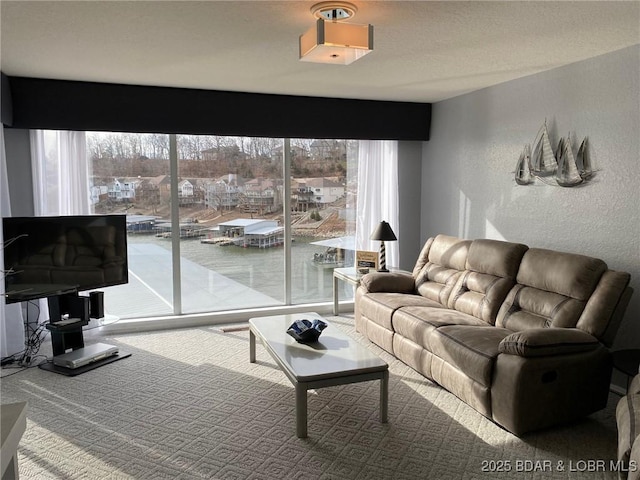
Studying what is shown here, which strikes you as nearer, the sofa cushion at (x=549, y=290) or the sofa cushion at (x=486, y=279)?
the sofa cushion at (x=549, y=290)

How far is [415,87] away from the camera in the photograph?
15.9 ft

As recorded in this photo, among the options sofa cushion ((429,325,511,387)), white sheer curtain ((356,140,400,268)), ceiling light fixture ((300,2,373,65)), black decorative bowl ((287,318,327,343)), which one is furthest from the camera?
white sheer curtain ((356,140,400,268))

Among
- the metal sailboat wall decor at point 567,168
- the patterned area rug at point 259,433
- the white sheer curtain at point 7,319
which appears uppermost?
the metal sailboat wall decor at point 567,168

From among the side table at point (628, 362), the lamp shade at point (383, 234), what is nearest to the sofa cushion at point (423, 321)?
the side table at point (628, 362)

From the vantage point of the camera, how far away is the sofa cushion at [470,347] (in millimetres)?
3125

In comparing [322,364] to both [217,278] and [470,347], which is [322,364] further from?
[217,278]

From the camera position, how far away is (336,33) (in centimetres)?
266

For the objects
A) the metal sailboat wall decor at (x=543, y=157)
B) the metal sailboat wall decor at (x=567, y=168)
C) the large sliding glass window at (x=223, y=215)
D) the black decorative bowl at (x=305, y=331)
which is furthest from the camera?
the large sliding glass window at (x=223, y=215)

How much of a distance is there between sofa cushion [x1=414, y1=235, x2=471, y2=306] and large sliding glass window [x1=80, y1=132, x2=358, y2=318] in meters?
1.25

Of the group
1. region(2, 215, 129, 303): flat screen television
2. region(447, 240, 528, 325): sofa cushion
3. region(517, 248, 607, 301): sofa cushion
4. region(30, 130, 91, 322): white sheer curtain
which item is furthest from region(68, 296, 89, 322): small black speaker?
region(517, 248, 607, 301): sofa cushion

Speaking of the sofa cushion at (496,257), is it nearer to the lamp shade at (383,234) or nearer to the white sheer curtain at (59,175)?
the lamp shade at (383,234)

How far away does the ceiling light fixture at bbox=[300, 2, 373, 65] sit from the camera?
104 inches

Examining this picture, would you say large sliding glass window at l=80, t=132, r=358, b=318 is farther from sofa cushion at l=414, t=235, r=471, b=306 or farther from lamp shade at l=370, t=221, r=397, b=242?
sofa cushion at l=414, t=235, r=471, b=306

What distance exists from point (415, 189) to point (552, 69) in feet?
7.40
